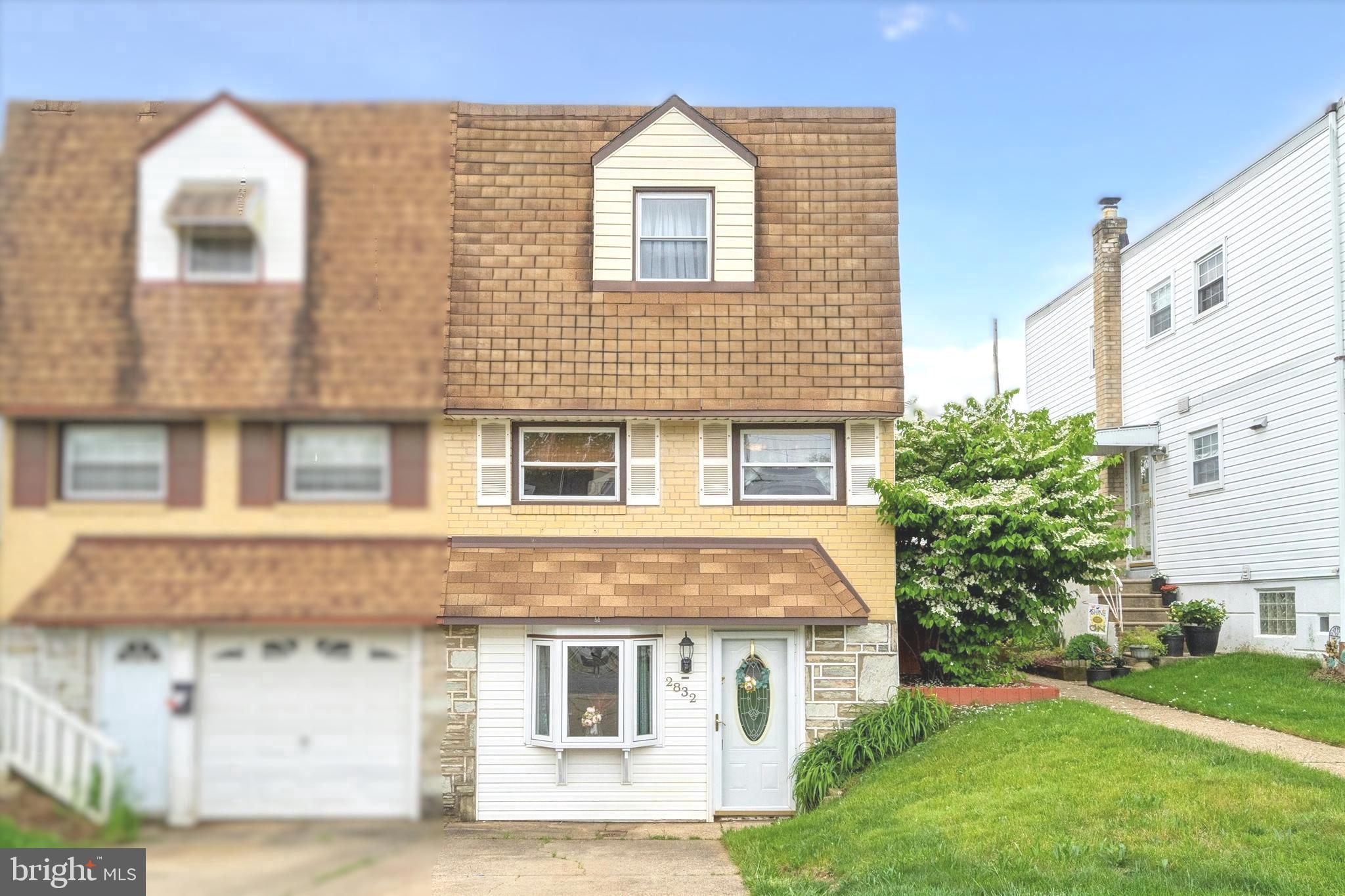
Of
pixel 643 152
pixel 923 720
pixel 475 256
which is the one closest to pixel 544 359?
pixel 475 256

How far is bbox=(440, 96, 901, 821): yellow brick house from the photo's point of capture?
18.4m

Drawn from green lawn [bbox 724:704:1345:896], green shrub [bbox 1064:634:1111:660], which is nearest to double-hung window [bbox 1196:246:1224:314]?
green shrub [bbox 1064:634:1111:660]

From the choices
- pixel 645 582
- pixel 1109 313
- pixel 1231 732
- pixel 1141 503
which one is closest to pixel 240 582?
pixel 645 582

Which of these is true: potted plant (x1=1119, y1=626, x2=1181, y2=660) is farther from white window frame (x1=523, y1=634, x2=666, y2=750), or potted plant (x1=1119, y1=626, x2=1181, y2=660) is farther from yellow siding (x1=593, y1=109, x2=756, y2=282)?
yellow siding (x1=593, y1=109, x2=756, y2=282)

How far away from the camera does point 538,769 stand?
1852cm

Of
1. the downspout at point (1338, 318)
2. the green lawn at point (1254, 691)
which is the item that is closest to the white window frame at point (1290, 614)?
the green lawn at point (1254, 691)

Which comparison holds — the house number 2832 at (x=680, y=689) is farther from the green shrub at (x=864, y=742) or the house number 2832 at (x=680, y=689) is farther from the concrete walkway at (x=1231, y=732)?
the concrete walkway at (x=1231, y=732)

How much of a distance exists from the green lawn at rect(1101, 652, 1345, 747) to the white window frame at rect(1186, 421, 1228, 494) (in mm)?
4168

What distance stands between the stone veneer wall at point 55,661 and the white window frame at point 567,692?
17.1 metres

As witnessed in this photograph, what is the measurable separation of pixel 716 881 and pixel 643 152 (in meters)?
11.0

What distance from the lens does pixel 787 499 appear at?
19.2 m

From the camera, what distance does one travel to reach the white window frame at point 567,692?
18.2 meters

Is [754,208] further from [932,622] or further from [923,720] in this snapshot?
[923,720]

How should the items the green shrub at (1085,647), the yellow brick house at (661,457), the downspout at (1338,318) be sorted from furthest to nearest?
1. the green shrub at (1085,647)
2. the downspout at (1338,318)
3. the yellow brick house at (661,457)
